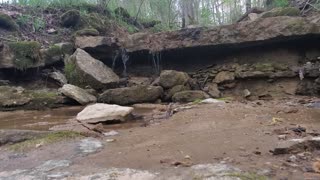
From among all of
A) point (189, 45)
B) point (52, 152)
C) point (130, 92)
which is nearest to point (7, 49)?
point (130, 92)

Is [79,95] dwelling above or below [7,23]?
below

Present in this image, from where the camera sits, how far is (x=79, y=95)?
9383 mm

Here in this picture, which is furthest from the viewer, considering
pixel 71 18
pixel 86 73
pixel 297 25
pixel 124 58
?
pixel 71 18

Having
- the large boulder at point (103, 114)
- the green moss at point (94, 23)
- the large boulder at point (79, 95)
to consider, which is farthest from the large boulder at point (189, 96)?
the green moss at point (94, 23)

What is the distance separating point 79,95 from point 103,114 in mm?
3191

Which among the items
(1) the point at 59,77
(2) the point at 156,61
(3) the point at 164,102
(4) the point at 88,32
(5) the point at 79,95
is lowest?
(3) the point at 164,102

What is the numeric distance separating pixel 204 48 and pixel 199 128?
6460 millimetres

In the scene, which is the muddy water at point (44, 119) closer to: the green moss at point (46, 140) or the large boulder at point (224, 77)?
the green moss at point (46, 140)

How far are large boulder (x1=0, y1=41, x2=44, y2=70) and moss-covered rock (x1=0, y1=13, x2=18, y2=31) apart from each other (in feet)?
5.73

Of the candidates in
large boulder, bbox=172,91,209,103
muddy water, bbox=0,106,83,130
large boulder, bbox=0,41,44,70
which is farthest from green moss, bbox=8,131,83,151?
large boulder, bbox=0,41,44,70

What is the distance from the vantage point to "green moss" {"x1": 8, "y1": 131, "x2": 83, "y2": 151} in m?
4.45

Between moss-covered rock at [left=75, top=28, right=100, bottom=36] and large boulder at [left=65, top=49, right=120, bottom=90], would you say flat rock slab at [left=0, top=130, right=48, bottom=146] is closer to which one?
large boulder at [left=65, top=49, right=120, bottom=90]

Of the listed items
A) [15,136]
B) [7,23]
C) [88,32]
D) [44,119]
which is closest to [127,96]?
[44,119]

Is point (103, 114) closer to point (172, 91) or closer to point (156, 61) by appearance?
point (172, 91)
